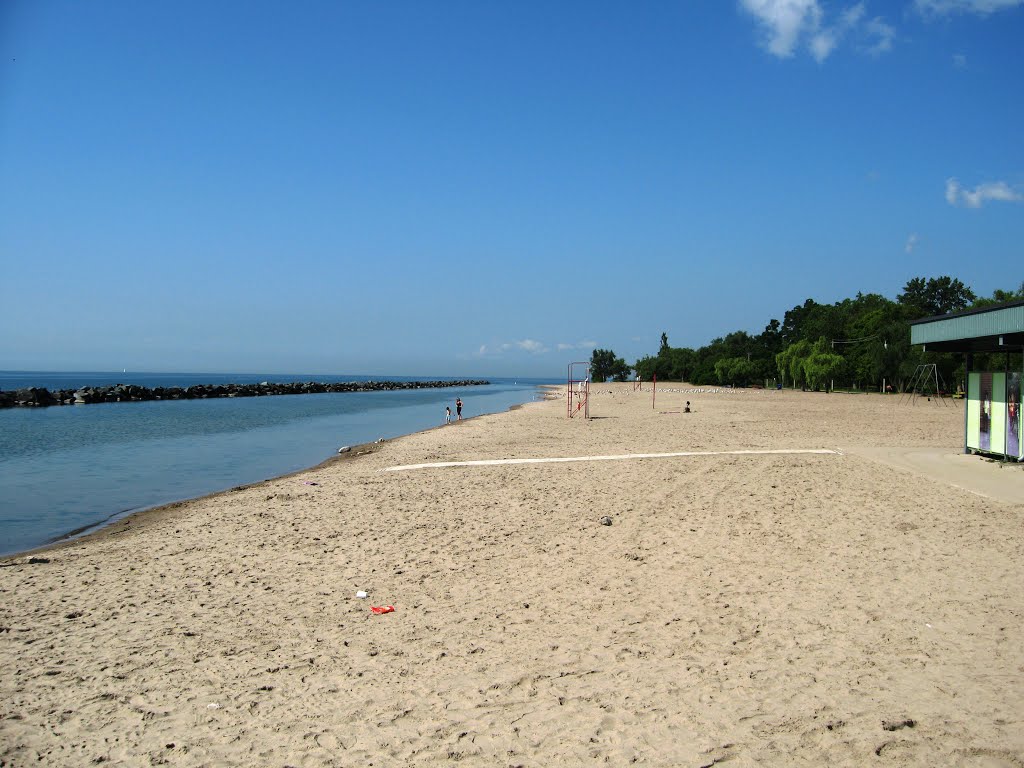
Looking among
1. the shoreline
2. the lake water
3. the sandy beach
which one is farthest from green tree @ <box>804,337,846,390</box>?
the shoreline

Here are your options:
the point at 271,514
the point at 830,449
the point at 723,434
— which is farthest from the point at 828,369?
the point at 271,514

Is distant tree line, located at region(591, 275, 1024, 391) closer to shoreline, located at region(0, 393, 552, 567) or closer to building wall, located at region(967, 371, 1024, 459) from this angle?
building wall, located at region(967, 371, 1024, 459)

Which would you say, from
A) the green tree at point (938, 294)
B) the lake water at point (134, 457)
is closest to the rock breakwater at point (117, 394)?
the lake water at point (134, 457)

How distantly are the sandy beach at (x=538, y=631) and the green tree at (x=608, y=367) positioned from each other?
120009 mm

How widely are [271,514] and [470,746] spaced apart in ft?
24.2

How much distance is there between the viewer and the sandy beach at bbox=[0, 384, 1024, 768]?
406 centimetres

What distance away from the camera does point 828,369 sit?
201 ft

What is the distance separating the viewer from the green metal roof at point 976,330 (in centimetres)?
1212

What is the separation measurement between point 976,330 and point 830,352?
2246 inches

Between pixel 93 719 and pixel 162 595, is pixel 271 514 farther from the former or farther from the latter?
pixel 93 719

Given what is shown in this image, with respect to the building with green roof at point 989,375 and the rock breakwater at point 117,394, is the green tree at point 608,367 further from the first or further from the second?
the building with green roof at point 989,375

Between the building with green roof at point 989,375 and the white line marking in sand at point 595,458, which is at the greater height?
Result: the building with green roof at point 989,375

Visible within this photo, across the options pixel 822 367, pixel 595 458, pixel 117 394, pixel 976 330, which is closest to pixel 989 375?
pixel 976 330

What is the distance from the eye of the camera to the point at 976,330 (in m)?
13.1
